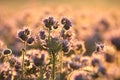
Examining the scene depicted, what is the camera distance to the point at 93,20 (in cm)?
1817

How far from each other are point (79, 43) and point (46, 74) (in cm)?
118

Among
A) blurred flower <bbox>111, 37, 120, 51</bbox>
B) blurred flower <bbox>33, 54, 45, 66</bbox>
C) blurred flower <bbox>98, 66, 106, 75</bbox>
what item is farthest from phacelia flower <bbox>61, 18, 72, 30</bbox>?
blurred flower <bbox>111, 37, 120, 51</bbox>

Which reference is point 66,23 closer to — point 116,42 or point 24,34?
point 24,34

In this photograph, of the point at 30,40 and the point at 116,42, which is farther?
the point at 116,42

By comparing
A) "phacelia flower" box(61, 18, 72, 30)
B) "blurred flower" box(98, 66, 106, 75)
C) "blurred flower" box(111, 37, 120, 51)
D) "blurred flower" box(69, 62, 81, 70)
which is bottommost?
"blurred flower" box(98, 66, 106, 75)

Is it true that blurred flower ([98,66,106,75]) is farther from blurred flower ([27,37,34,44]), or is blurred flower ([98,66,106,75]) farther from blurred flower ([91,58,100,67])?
blurred flower ([27,37,34,44])

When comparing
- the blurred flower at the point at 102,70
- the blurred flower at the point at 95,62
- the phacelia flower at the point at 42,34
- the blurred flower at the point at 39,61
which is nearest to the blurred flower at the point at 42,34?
the phacelia flower at the point at 42,34

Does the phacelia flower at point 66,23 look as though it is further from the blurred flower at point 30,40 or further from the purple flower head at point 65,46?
the blurred flower at point 30,40

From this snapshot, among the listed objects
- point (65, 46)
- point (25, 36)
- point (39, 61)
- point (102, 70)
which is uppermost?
point (25, 36)

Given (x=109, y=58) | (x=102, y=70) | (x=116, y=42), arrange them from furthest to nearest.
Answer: (x=109, y=58) < (x=116, y=42) < (x=102, y=70)

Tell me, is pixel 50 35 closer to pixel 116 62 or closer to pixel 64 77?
pixel 64 77

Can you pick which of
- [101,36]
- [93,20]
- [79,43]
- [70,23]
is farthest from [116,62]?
[93,20]

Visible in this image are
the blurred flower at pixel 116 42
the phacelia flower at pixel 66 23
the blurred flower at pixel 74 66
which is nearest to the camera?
the phacelia flower at pixel 66 23

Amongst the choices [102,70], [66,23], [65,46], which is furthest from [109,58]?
[65,46]
